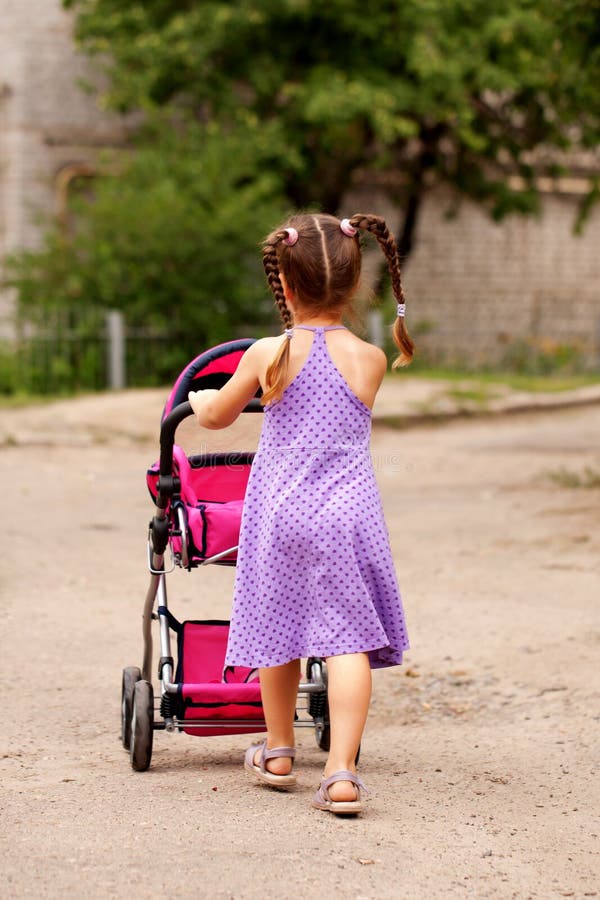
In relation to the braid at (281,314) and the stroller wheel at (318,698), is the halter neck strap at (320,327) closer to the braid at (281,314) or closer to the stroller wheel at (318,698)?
the braid at (281,314)

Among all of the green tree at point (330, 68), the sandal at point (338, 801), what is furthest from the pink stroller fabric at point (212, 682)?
the green tree at point (330, 68)

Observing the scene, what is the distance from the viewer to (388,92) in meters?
18.9

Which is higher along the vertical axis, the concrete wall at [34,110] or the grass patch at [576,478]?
the concrete wall at [34,110]

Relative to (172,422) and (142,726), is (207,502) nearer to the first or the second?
(172,422)

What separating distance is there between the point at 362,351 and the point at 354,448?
26 centimetres

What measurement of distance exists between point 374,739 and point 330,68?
15515 millimetres

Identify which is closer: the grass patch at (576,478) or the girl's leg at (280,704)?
the girl's leg at (280,704)

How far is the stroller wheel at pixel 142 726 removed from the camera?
4.03 metres

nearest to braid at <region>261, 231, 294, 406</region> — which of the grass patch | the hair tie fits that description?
the hair tie

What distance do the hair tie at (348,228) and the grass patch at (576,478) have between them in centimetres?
666

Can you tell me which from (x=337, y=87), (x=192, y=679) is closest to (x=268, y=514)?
(x=192, y=679)

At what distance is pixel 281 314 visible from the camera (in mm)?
3760

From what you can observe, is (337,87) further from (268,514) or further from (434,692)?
(268,514)

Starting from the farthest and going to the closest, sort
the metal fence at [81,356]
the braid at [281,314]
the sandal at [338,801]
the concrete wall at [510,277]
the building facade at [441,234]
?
the concrete wall at [510,277]
the building facade at [441,234]
the metal fence at [81,356]
the braid at [281,314]
the sandal at [338,801]
